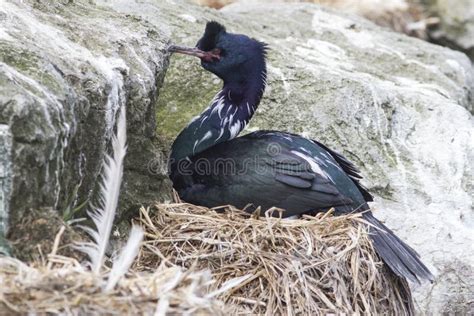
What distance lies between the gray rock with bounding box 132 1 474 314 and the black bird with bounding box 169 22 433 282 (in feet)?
1.13

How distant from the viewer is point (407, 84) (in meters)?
6.75

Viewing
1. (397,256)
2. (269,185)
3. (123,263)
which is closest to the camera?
(123,263)

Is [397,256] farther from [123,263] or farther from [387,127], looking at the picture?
[123,263]

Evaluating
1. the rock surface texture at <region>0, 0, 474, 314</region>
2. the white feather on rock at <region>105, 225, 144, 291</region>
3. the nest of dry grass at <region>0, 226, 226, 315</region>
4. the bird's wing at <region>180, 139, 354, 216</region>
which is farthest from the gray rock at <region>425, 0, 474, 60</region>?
the nest of dry grass at <region>0, 226, 226, 315</region>

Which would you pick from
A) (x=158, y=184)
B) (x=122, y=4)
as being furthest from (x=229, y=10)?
(x=158, y=184)

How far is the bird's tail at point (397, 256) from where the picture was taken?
15.1 ft

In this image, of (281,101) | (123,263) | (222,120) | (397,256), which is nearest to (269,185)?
(222,120)

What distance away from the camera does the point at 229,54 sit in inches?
204

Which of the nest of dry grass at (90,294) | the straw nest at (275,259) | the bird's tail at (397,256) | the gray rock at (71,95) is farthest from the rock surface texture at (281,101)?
the bird's tail at (397,256)

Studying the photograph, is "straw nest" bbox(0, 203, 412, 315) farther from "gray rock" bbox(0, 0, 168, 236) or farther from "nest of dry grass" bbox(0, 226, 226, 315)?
"nest of dry grass" bbox(0, 226, 226, 315)

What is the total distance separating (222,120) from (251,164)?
1.48ft

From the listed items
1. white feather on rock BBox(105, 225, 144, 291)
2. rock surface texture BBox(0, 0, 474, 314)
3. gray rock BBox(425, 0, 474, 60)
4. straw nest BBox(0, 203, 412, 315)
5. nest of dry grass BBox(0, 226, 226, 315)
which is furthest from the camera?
gray rock BBox(425, 0, 474, 60)

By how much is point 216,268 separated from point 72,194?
838 millimetres

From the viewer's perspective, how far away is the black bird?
4.75m
